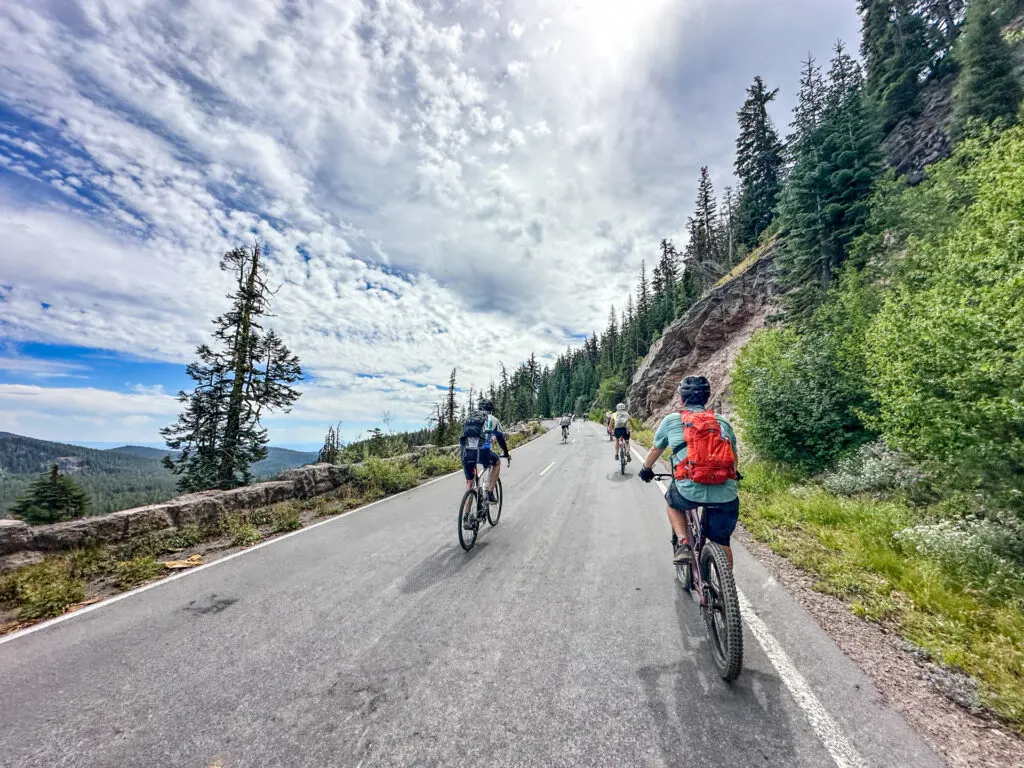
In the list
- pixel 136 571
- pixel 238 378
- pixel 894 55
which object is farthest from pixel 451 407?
pixel 894 55

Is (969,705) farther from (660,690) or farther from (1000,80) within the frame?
(1000,80)

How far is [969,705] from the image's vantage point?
8.92ft

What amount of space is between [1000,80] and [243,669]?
3646 centimetres

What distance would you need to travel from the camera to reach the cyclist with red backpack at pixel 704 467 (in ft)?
11.8

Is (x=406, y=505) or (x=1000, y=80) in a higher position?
(x=1000, y=80)

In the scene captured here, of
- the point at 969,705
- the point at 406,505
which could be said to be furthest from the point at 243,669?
the point at 406,505

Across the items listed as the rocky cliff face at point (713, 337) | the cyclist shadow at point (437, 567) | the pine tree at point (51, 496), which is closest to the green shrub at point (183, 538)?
the cyclist shadow at point (437, 567)

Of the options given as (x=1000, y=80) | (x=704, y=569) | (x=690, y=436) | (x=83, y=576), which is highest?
(x=1000, y=80)

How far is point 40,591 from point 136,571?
0.83 meters

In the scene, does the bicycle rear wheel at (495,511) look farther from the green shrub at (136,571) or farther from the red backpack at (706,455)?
the green shrub at (136,571)

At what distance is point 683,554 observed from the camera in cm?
425

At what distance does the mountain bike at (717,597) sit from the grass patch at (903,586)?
1.65 meters

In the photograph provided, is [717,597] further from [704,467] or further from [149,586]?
[149,586]

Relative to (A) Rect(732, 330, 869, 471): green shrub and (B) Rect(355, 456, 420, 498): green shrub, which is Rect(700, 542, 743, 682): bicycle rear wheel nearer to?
(A) Rect(732, 330, 869, 471): green shrub
